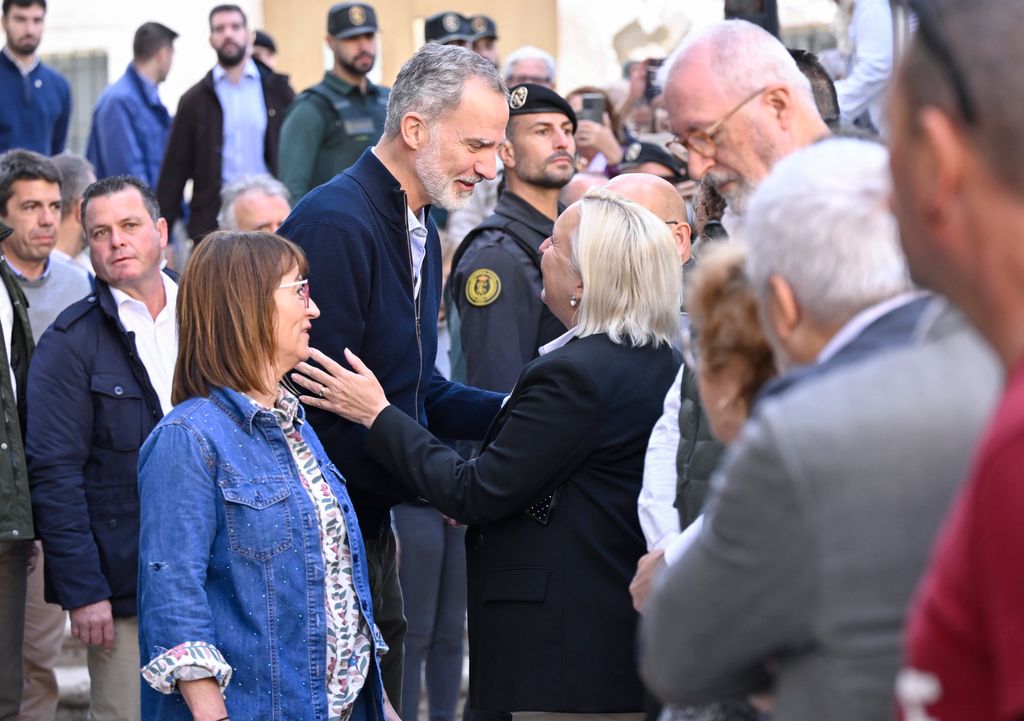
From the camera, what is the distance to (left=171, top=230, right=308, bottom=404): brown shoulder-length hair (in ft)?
11.3

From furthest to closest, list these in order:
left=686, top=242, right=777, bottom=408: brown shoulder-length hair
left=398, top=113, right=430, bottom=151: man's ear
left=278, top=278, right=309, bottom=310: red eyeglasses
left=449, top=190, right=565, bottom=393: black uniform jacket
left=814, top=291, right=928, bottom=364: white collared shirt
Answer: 1. left=449, top=190, right=565, bottom=393: black uniform jacket
2. left=398, top=113, right=430, bottom=151: man's ear
3. left=278, top=278, right=309, bottom=310: red eyeglasses
4. left=686, top=242, right=777, bottom=408: brown shoulder-length hair
5. left=814, top=291, right=928, bottom=364: white collared shirt

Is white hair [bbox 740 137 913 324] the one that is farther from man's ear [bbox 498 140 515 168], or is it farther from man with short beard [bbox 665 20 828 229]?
man's ear [bbox 498 140 515 168]

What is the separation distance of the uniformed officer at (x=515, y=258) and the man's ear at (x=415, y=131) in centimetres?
110

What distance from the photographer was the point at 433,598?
5875 millimetres

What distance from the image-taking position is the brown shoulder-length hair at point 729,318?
2.12 meters

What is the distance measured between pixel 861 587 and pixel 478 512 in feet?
6.68

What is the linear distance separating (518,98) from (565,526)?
2.95m

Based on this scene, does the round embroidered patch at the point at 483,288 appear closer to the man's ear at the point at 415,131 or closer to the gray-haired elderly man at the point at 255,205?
the man's ear at the point at 415,131

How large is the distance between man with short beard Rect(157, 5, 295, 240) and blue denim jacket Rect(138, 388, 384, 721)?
551cm

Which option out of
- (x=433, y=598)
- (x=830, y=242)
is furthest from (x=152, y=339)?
(x=830, y=242)

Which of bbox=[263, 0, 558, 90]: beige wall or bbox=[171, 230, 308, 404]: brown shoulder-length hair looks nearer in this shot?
bbox=[171, 230, 308, 404]: brown shoulder-length hair

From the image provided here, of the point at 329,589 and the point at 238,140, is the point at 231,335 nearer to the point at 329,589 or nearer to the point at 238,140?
the point at 329,589

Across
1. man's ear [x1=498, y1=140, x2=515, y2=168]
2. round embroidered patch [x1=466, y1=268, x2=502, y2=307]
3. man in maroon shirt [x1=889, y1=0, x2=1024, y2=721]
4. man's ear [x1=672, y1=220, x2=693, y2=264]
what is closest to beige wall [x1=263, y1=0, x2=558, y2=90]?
man's ear [x1=498, y1=140, x2=515, y2=168]

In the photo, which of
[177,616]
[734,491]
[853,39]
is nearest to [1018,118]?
[734,491]
